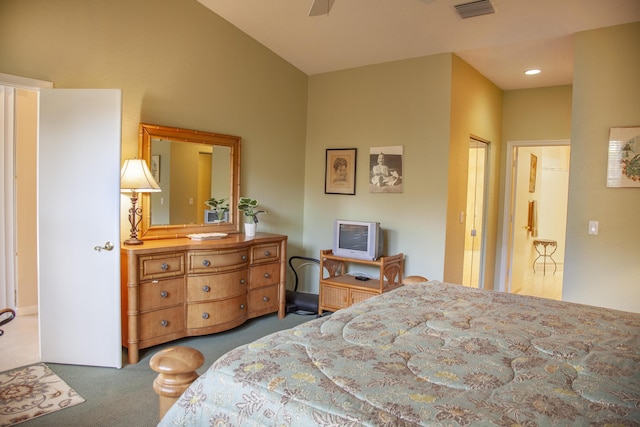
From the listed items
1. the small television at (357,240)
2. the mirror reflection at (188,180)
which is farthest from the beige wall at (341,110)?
the small television at (357,240)

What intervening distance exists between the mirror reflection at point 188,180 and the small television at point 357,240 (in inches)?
47.2

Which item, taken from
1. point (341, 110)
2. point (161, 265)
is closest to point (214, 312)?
point (161, 265)

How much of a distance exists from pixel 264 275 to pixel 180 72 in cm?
208

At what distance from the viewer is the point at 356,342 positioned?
1451 millimetres

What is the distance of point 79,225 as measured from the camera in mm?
3021

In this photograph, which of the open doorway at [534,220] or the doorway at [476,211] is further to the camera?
the open doorway at [534,220]

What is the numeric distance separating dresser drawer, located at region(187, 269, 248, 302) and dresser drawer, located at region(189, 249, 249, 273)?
0.18 feet

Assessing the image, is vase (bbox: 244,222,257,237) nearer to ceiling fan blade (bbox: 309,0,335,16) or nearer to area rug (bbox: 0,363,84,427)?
area rug (bbox: 0,363,84,427)

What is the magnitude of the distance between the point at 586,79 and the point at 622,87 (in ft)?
0.87

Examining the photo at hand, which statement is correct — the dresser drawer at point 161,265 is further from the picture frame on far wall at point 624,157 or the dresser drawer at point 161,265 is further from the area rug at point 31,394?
the picture frame on far wall at point 624,157

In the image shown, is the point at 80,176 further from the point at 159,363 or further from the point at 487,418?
the point at 487,418

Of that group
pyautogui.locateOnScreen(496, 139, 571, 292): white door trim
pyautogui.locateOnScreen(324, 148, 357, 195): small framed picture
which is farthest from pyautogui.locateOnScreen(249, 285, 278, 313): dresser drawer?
pyautogui.locateOnScreen(496, 139, 571, 292): white door trim

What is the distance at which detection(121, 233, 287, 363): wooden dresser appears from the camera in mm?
3199

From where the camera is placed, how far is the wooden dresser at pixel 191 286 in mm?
3199
